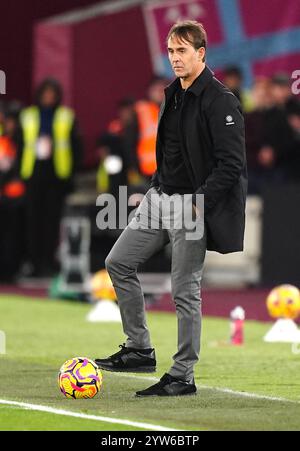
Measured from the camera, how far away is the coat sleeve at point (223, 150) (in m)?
9.22

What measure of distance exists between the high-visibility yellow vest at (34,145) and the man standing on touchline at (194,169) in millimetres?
11496

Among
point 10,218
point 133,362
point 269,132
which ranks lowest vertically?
point 133,362

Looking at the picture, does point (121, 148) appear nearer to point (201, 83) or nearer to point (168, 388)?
point (201, 83)

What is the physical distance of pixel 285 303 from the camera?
44.6 ft

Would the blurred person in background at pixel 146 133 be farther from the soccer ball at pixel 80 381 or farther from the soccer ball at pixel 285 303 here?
the soccer ball at pixel 80 381

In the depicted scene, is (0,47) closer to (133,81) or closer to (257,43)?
(133,81)

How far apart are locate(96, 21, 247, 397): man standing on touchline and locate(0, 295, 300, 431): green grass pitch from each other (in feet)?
1.59

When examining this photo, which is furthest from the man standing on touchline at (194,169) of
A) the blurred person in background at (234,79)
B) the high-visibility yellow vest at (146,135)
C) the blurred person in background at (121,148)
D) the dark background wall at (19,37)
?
the dark background wall at (19,37)

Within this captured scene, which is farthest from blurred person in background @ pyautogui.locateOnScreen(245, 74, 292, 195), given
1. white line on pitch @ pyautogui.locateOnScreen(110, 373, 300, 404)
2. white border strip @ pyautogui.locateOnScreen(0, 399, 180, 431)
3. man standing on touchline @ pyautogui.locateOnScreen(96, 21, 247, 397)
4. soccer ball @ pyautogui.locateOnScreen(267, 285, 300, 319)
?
white border strip @ pyautogui.locateOnScreen(0, 399, 180, 431)

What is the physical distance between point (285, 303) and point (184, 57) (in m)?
4.73

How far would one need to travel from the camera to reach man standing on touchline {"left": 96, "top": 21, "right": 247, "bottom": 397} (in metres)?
9.27

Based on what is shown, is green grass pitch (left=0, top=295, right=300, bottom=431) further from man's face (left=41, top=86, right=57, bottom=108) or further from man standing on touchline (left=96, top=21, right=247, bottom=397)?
man's face (left=41, top=86, right=57, bottom=108)

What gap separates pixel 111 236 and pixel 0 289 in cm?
295

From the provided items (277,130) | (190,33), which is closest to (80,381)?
(190,33)
